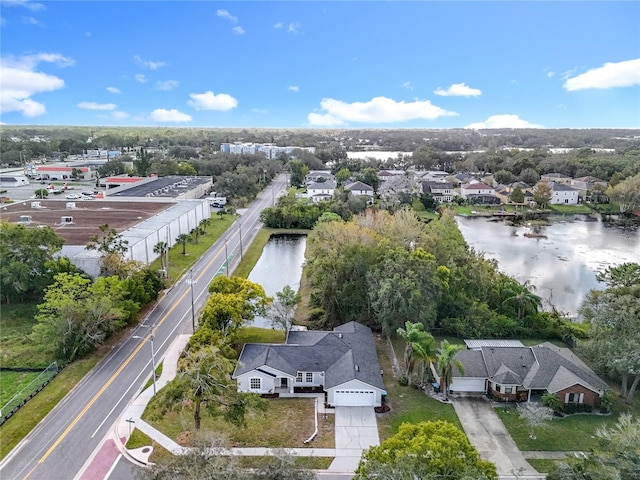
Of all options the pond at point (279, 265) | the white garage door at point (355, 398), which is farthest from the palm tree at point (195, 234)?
the white garage door at point (355, 398)

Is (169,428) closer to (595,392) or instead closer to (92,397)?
(92,397)

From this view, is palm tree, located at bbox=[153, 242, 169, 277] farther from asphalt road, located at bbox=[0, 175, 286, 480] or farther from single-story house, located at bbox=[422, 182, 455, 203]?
single-story house, located at bbox=[422, 182, 455, 203]

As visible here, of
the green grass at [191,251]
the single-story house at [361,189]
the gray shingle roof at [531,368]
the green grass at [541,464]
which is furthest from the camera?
the single-story house at [361,189]

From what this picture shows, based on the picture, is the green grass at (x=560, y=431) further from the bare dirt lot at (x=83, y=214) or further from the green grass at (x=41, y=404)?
the bare dirt lot at (x=83, y=214)

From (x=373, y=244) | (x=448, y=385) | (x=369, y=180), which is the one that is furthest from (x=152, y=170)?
(x=448, y=385)

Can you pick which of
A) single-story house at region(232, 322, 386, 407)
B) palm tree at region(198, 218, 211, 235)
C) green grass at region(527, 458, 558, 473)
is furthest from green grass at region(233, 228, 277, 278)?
green grass at region(527, 458, 558, 473)

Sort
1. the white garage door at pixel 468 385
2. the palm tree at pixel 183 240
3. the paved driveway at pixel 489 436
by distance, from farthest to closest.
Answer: the palm tree at pixel 183 240, the white garage door at pixel 468 385, the paved driveway at pixel 489 436
